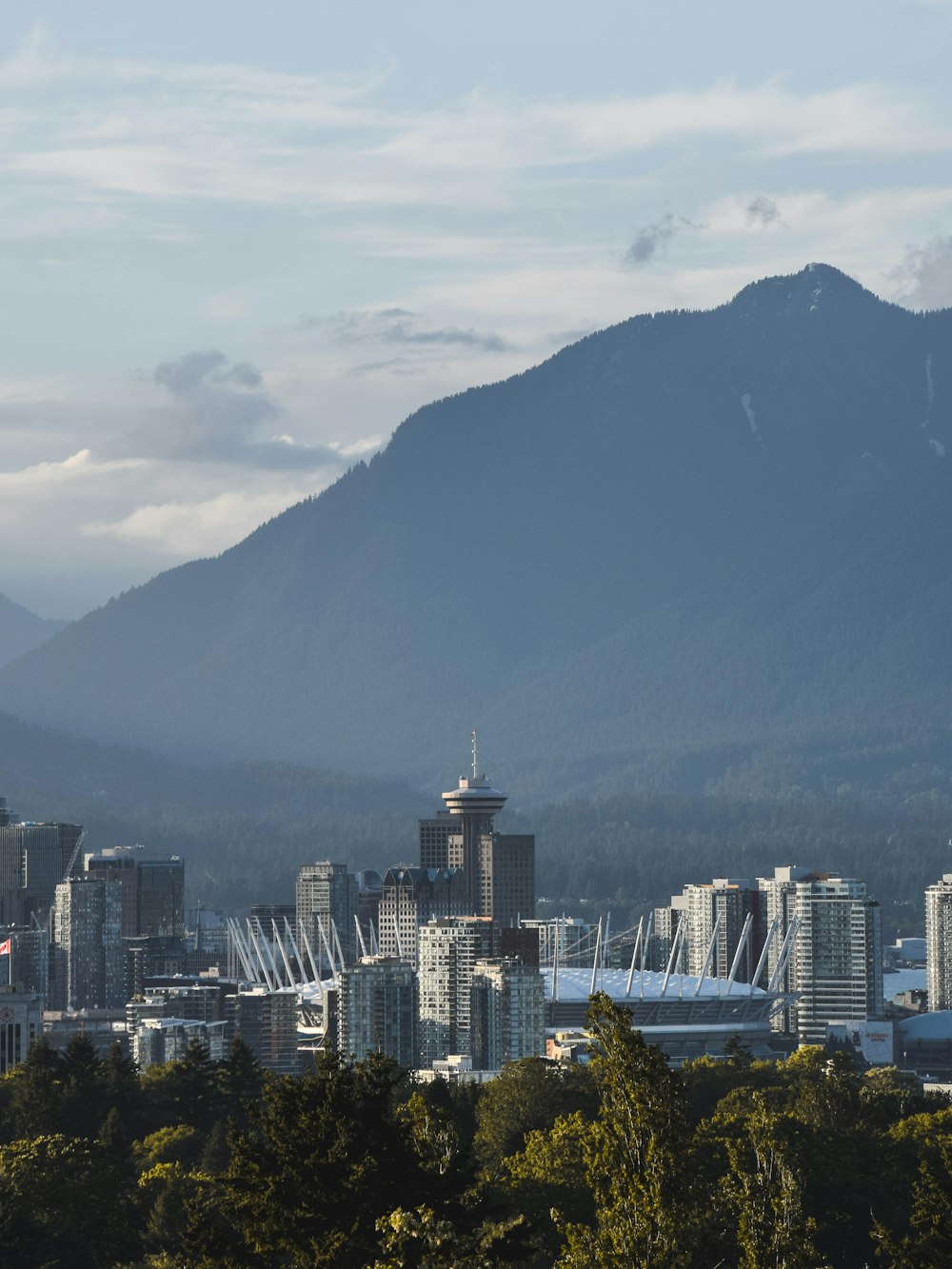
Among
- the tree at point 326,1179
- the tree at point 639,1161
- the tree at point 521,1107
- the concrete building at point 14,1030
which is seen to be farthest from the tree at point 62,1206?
the concrete building at point 14,1030

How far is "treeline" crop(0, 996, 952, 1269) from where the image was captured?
152 feet

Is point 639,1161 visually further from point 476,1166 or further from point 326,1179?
point 476,1166

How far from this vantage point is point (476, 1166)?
54906 mm

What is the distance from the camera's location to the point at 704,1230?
61.2 meters

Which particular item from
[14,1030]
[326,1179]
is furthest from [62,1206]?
[14,1030]

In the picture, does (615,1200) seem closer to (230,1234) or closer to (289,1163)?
(289,1163)

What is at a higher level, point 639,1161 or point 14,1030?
point 14,1030

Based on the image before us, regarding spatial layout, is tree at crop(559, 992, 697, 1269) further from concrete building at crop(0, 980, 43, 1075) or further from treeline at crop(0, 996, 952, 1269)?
concrete building at crop(0, 980, 43, 1075)

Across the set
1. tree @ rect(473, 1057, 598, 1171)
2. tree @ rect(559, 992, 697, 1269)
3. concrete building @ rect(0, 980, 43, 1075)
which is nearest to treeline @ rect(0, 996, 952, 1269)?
tree @ rect(559, 992, 697, 1269)

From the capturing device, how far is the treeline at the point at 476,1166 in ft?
152

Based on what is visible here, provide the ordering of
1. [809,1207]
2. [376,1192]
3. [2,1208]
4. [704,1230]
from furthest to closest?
1. [809,1207]
2. [2,1208]
3. [704,1230]
4. [376,1192]

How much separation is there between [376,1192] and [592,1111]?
5890cm

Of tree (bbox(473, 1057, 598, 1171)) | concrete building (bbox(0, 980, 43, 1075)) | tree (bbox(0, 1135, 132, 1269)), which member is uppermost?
concrete building (bbox(0, 980, 43, 1075))

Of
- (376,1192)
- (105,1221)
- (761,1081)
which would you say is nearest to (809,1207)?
(105,1221)
